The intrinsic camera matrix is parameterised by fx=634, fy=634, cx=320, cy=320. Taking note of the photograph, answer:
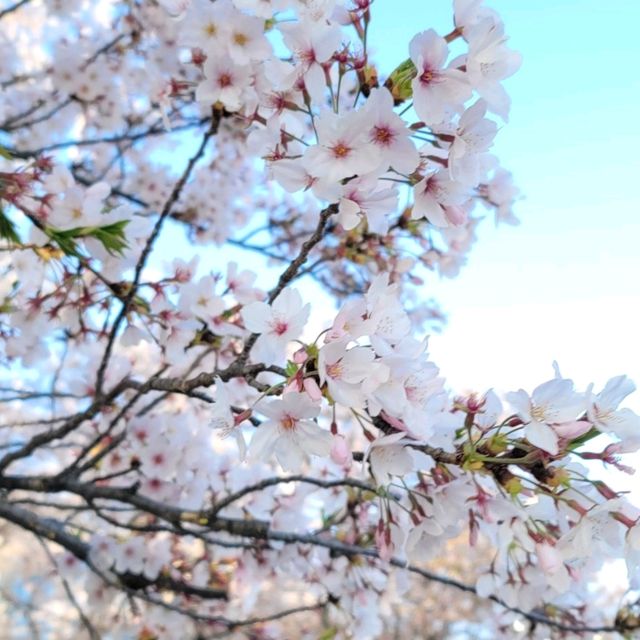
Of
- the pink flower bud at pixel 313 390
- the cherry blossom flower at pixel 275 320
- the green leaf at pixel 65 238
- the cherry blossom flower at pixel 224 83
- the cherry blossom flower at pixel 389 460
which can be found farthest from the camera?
the cherry blossom flower at pixel 224 83

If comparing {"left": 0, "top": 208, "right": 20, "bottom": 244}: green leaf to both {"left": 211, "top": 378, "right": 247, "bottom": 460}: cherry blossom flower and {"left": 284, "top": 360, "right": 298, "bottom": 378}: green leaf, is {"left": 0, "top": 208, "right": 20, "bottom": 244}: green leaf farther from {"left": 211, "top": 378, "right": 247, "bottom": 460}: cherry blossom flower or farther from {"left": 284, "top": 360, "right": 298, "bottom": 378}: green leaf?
{"left": 284, "top": 360, "right": 298, "bottom": 378}: green leaf

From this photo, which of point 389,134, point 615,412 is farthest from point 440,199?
point 615,412

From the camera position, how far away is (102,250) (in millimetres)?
1688

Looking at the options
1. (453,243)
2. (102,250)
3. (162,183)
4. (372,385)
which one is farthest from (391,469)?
(162,183)

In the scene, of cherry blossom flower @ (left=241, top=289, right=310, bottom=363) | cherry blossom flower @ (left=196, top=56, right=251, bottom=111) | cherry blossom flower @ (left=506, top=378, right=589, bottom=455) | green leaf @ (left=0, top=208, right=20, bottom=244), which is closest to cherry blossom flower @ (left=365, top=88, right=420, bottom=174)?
cherry blossom flower @ (left=241, top=289, right=310, bottom=363)

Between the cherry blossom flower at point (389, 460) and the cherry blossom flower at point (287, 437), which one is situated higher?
the cherry blossom flower at point (287, 437)

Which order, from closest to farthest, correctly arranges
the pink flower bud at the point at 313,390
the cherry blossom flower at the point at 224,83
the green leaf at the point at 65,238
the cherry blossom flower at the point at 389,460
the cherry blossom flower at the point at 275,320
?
the pink flower bud at the point at 313,390
the cherry blossom flower at the point at 389,460
the cherry blossom flower at the point at 275,320
the green leaf at the point at 65,238
the cherry blossom flower at the point at 224,83

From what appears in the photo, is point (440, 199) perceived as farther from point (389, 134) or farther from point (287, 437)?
point (287, 437)

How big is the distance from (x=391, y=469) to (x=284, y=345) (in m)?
0.31

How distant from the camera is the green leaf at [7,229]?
159 cm

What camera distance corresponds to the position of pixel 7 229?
161 centimetres

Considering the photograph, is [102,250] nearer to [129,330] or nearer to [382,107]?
[129,330]

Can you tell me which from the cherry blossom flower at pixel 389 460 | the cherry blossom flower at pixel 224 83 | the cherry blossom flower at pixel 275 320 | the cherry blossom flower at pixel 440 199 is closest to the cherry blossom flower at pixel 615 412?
the cherry blossom flower at pixel 389 460

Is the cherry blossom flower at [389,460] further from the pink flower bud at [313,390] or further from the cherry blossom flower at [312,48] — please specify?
the cherry blossom flower at [312,48]
